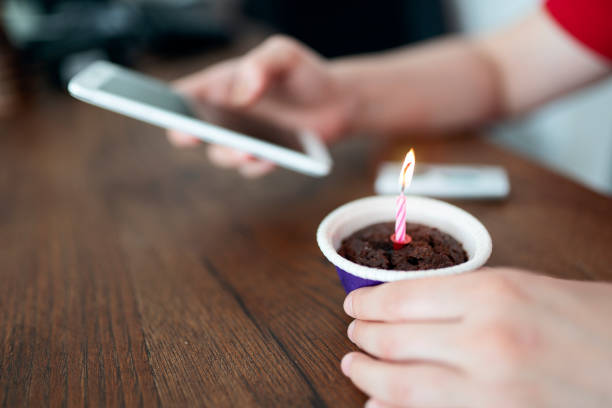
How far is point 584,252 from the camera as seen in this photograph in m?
0.61

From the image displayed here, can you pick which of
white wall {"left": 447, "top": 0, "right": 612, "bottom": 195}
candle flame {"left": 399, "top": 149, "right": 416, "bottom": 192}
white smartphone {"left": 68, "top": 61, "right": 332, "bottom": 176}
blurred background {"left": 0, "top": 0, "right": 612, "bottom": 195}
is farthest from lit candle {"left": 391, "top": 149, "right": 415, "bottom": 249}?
white wall {"left": 447, "top": 0, "right": 612, "bottom": 195}

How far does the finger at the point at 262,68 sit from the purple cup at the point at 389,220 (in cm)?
36

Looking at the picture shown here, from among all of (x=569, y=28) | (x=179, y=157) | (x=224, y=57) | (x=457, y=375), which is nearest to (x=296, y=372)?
(x=457, y=375)

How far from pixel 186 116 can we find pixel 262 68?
19 cm

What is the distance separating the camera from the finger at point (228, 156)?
0.85 metres

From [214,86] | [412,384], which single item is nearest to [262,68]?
[214,86]

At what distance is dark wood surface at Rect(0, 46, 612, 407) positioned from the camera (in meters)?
0.45

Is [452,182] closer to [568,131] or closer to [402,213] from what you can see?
[402,213]

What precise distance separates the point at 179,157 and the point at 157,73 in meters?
0.65

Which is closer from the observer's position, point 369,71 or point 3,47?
point 369,71

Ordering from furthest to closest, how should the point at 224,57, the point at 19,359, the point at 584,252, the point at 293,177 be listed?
the point at 224,57 → the point at 293,177 → the point at 584,252 → the point at 19,359

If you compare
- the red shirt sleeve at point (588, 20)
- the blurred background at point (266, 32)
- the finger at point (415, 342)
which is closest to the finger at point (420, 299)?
the finger at point (415, 342)

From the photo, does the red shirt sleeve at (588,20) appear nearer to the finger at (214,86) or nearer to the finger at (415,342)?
the finger at (214,86)

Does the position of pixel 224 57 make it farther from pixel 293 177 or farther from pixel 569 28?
pixel 569 28
